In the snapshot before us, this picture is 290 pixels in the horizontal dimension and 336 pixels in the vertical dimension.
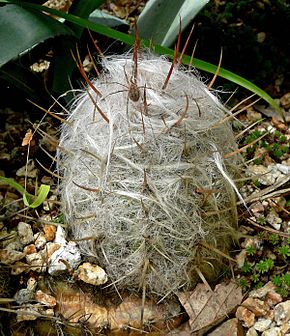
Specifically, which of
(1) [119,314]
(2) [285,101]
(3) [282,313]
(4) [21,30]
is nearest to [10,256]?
(1) [119,314]

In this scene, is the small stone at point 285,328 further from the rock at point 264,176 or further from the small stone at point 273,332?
the rock at point 264,176

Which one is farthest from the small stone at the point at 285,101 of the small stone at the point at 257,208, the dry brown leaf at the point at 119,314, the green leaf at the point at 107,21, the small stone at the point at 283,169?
the dry brown leaf at the point at 119,314

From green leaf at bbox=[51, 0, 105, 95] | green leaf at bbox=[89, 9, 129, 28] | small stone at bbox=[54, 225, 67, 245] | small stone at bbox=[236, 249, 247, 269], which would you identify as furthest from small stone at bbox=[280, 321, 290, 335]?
green leaf at bbox=[89, 9, 129, 28]

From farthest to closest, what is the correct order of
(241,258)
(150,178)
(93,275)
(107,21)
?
(107,21), (241,258), (93,275), (150,178)

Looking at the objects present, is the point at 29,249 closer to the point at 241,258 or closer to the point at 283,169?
the point at 241,258

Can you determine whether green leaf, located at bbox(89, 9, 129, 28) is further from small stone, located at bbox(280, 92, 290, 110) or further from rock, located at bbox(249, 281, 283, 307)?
rock, located at bbox(249, 281, 283, 307)

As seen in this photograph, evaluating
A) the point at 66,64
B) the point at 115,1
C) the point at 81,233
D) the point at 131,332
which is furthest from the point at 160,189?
the point at 115,1
